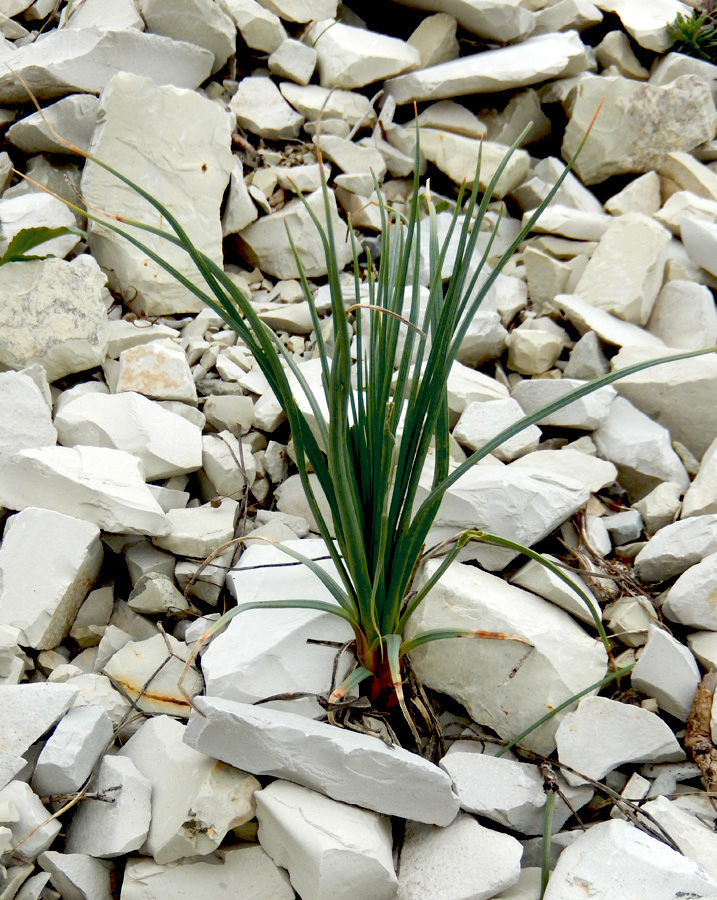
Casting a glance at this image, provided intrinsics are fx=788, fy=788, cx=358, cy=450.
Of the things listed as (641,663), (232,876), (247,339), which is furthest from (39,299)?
(641,663)

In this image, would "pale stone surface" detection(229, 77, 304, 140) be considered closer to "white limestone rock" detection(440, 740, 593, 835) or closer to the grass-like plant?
the grass-like plant

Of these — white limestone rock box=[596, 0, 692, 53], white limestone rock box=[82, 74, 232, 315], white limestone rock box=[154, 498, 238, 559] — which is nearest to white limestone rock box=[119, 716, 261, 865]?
white limestone rock box=[154, 498, 238, 559]

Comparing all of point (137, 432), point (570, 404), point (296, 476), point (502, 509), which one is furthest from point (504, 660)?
point (137, 432)

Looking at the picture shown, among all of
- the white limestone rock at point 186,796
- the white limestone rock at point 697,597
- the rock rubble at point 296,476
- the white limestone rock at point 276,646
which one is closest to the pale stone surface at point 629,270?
the rock rubble at point 296,476

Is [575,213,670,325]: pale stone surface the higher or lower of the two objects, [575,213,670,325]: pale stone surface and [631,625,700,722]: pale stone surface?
the higher

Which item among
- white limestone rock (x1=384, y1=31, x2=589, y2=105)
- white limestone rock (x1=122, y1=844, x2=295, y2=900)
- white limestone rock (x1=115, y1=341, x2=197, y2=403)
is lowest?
white limestone rock (x1=122, y1=844, x2=295, y2=900)

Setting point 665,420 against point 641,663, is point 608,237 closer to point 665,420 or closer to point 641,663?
point 665,420

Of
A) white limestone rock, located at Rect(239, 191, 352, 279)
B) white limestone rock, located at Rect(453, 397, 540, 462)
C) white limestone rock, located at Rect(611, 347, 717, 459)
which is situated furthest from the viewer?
white limestone rock, located at Rect(239, 191, 352, 279)
